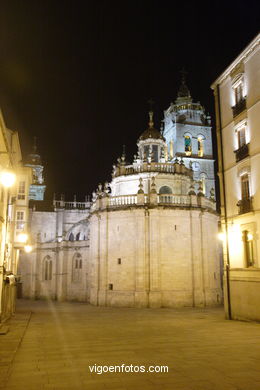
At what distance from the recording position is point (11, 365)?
11.7 m

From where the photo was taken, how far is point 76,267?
148 feet

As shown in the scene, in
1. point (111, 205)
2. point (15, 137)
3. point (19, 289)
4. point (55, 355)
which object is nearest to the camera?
point (55, 355)

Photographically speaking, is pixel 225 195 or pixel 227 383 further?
pixel 225 195

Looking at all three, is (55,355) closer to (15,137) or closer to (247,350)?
(247,350)

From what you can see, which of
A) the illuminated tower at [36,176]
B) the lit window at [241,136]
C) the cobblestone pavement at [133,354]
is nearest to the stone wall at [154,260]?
the cobblestone pavement at [133,354]

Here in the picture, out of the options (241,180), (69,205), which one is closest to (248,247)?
(241,180)

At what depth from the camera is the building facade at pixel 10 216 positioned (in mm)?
19078

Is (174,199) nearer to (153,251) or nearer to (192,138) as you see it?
(153,251)

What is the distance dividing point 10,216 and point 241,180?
587 inches

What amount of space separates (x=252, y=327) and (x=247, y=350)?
6109 millimetres

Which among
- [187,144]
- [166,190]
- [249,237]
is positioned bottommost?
[249,237]

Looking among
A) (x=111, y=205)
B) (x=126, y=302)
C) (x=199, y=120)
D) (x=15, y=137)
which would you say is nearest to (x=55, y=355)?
(x=15, y=137)

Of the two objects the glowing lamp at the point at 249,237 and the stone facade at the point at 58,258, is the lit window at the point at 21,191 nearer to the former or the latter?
the glowing lamp at the point at 249,237

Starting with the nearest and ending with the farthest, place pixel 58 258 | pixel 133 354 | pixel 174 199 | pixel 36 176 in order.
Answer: pixel 133 354 → pixel 174 199 → pixel 58 258 → pixel 36 176
